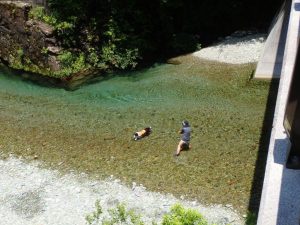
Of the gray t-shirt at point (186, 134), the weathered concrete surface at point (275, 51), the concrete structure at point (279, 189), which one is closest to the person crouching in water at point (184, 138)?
the gray t-shirt at point (186, 134)

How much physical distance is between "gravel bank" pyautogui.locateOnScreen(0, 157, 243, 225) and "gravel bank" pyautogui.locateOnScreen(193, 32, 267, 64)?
458 inches

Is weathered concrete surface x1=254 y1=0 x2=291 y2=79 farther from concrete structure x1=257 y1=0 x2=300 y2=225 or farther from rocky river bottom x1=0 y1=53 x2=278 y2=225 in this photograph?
concrete structure x1=257 y1=0 x2=300 y2=225

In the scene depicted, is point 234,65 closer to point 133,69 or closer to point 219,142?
point 133,69

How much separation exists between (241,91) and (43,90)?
35.1 feet

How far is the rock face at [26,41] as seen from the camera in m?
26.8

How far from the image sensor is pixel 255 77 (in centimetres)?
2384

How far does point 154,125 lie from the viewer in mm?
20562

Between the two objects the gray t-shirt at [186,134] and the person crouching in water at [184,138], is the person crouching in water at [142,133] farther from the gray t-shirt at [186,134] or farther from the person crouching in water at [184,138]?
the gray t-shirt at [186,134]

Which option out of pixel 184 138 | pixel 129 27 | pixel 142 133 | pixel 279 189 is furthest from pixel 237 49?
pixel 279 189

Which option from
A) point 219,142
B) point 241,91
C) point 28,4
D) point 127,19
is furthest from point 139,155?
point 28,4

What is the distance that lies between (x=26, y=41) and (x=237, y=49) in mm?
12525

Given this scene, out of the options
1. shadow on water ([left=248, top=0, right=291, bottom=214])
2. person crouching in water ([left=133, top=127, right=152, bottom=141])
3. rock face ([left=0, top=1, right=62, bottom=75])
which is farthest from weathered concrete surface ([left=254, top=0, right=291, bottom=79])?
rock face ([left=0, top=1, right=62, bottom=75])

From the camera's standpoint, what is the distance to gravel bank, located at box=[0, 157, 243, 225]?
16.1 m

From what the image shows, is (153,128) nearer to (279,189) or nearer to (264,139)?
(264,139)
